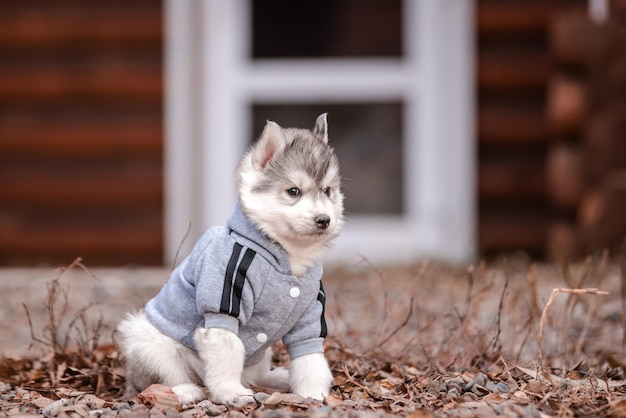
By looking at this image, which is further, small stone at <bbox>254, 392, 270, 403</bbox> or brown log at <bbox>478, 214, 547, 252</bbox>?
brown log at <bbox>478, 214, 547, 252</bbox>

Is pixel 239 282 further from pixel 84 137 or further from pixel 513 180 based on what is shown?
pixel 84 137

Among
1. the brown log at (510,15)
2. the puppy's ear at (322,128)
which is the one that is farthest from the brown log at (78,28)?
the puppy's ear at (322,128)

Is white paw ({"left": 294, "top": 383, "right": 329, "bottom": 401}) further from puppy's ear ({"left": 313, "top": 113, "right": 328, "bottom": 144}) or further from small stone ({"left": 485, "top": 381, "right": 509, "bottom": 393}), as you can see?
puppy's ear ({"left": 313, "top": 113, "right": 328, "bottom": 144})

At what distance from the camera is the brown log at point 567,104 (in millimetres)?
6691

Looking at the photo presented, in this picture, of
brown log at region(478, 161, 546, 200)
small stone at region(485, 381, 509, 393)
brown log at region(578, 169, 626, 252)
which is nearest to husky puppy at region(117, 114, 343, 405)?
small stone at region(485, 381, 509, 393)

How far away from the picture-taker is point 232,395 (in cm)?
272

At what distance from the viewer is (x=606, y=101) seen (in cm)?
675

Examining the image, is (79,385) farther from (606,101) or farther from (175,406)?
(606,101)

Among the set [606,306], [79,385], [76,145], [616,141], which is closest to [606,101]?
[616,141]

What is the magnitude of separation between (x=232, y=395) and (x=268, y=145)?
0.80 meters

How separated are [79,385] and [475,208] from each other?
4.69 meters

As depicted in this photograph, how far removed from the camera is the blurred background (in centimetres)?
728

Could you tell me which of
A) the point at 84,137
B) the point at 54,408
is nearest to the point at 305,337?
the point at 54,408

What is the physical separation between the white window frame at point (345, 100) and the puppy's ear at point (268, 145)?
4.34 metres
